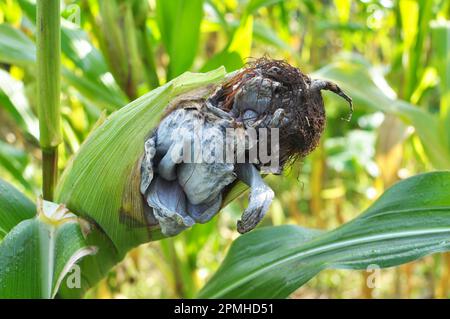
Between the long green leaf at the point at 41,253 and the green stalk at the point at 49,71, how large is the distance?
9cm

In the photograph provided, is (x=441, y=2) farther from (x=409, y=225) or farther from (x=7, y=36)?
(x=7, y=36)

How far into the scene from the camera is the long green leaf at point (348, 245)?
78 cm

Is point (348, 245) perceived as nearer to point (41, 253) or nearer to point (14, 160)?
point (41, 253)

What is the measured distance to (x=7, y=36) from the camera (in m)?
1.02

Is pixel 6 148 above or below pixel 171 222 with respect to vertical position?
above

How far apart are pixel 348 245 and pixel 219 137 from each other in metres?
0.34

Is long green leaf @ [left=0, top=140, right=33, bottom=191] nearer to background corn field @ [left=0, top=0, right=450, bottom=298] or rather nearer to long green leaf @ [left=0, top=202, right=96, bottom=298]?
background corn field @ [left=0, top=0, right=450, bottom=298]

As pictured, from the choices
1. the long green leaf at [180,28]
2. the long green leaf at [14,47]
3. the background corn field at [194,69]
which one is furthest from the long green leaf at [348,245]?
the long green leaf at [14,47]

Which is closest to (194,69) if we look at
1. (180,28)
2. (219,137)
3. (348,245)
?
(180,28)

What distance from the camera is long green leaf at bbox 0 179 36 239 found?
0.76 m

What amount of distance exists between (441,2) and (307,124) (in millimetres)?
1013

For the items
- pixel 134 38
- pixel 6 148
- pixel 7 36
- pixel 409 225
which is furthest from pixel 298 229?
pixel 6 148

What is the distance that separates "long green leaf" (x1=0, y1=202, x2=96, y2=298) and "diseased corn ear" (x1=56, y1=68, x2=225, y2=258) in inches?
1.0

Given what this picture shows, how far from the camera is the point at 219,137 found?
0.58 m
